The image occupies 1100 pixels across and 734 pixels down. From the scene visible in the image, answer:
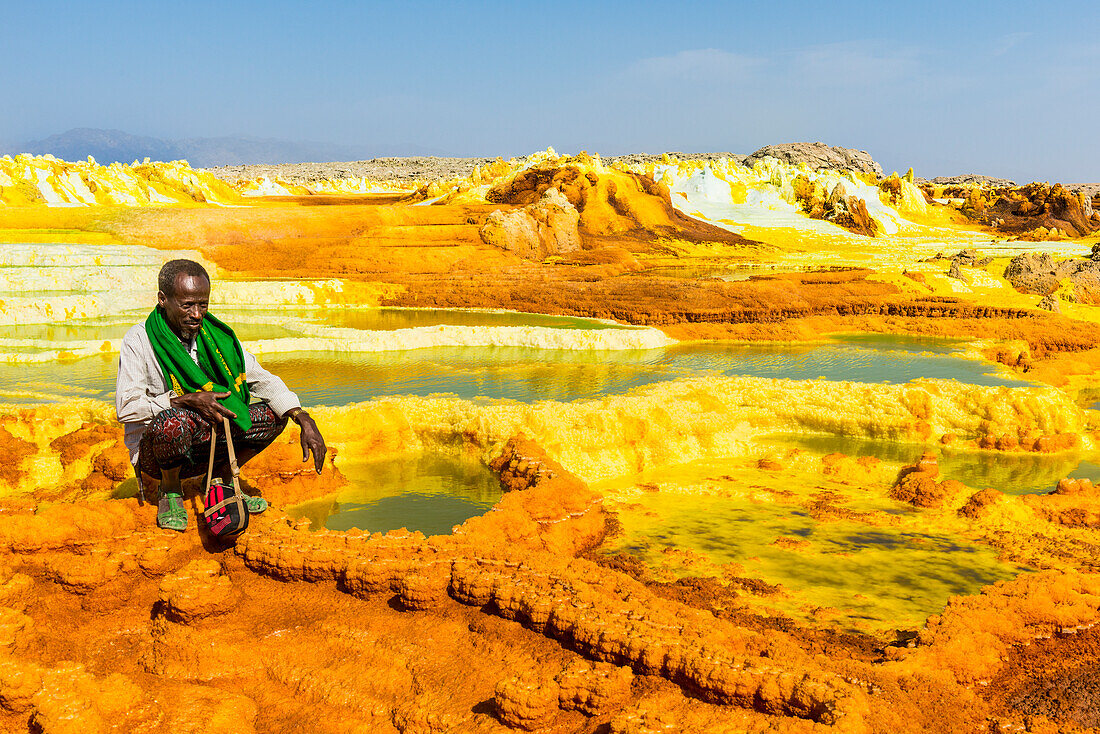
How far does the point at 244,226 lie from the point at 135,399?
94.8ft

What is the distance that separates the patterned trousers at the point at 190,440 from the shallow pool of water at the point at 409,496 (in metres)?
1.84

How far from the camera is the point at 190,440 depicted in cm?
380

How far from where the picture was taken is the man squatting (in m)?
3.61

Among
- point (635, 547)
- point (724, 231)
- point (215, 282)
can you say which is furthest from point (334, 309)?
point (724, 231)

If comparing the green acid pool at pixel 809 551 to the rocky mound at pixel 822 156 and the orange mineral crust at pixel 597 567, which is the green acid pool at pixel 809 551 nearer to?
the orange mineral crust at pixel 597 567

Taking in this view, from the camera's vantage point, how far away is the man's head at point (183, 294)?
3.55 metres

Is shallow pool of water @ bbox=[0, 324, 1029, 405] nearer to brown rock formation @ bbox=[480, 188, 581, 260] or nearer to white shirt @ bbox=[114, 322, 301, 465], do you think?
white shirt @ bbox=[114, 322, 301, 465]

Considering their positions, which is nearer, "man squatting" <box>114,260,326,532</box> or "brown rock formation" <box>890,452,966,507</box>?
"man squatting" <box>114,260,326,532</box>

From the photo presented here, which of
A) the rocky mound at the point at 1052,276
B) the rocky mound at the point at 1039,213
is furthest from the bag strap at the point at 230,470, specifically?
the rocky mound at the point at 1039,213

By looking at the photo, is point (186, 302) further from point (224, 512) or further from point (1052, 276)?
point (1052, 276)

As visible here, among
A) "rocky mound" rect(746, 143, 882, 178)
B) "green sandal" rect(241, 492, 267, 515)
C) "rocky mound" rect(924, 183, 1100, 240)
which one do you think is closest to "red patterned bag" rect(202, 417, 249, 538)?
"green sandal" rect(241, 492, 267, 515)

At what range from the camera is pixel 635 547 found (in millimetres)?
5852

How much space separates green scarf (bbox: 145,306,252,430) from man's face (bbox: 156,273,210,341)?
0.24ft

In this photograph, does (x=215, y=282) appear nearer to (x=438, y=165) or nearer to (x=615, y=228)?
(x=615, y=228)
